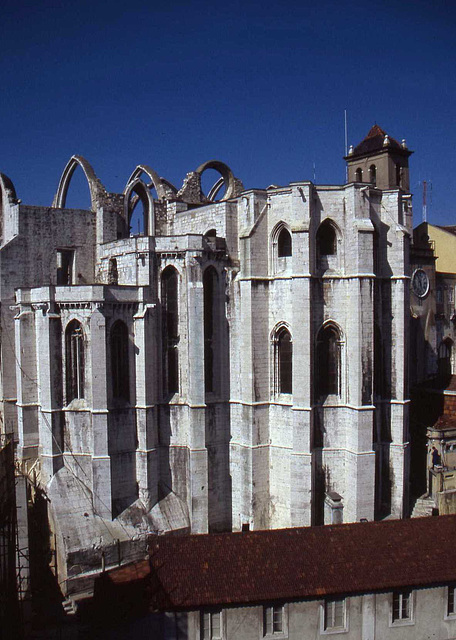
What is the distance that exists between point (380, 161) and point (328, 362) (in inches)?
712

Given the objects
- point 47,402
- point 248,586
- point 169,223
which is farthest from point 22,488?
point 169,223

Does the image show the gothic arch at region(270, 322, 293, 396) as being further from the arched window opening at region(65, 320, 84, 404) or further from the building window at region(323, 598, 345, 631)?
the building window at region(323, 598, 345, 631)

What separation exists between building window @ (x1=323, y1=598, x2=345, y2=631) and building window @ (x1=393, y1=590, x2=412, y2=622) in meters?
1.55

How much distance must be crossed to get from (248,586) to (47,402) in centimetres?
1114

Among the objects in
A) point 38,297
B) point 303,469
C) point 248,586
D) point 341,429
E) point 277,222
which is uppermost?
point 277,222

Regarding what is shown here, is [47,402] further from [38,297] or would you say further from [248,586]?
[248,586]

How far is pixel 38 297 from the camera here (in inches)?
922

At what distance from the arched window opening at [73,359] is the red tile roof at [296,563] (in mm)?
7528

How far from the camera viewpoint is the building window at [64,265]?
2808cm

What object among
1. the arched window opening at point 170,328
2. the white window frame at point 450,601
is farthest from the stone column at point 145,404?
the white window frame at point 450,601

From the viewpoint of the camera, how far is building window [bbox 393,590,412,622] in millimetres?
16750

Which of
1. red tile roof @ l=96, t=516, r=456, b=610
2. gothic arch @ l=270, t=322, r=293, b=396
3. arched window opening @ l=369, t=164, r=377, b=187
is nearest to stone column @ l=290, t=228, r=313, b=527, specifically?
gothic arch @ l=270, t=322, r=293, b=396

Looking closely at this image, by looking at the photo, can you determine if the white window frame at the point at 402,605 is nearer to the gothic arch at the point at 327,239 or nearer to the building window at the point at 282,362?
the building window at the point at 282,362

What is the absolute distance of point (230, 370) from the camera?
25.0 meters
